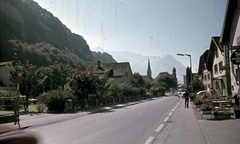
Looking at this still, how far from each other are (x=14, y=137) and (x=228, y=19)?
879 inches

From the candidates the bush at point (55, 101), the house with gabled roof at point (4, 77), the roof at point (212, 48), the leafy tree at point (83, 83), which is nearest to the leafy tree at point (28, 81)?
the bush at point (55, 101)

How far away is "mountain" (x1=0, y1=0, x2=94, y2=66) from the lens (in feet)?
291

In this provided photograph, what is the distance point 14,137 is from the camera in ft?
14.5

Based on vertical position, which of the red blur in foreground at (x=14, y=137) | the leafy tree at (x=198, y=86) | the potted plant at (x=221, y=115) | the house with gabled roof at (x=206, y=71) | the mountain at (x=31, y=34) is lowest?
the potted plant at (x=221, y=115)

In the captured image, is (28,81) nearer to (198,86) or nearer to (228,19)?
(228,19)

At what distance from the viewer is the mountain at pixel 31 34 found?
8881cm

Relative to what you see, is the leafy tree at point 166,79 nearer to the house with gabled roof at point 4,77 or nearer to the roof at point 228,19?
the house with gabled roof at point 4,77

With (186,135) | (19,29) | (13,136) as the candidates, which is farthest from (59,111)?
(19,29)

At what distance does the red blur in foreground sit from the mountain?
278 feet

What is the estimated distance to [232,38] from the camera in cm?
2359

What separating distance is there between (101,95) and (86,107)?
6.39 meters

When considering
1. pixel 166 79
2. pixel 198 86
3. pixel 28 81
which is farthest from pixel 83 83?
pixel 166 79

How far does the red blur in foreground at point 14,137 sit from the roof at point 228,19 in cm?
2073

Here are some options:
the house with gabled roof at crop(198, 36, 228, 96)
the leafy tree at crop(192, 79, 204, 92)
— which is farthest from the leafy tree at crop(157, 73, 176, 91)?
the house with gabled roof at crop(198, 36, 228, 96)
